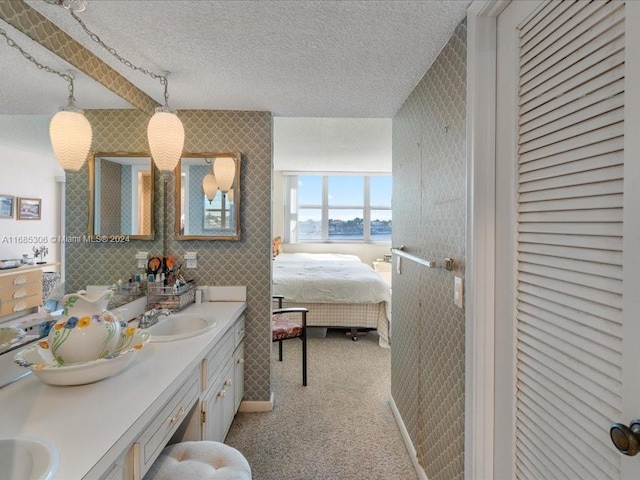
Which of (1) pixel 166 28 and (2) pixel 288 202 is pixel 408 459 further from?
(2) pixel 288 202

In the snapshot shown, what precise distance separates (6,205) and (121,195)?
34.5 inches

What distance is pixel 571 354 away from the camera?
2.74 feet

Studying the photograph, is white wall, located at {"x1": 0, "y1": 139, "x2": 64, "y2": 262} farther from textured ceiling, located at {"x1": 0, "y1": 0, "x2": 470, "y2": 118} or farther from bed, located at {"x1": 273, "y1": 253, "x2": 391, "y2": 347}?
bed, located at {"x1": 273, "y1": 253, "x2": 391, "y2": 347}

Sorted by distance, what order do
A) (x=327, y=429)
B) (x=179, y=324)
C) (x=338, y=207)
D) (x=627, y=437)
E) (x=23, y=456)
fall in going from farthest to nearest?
(x=338, y=207) → (x=327, y=429) → (x=179, y=324) → (x=23, y=456) → (x=627, y=437)

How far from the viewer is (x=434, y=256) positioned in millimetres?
1617

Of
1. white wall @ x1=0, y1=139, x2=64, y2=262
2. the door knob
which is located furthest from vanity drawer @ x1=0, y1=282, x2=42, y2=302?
the door knob

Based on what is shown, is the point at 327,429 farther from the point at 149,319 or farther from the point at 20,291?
the point at 20,291

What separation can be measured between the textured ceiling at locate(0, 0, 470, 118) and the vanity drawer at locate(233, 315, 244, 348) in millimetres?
1460

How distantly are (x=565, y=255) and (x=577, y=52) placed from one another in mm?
496

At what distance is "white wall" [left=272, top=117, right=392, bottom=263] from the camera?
356 centimetres

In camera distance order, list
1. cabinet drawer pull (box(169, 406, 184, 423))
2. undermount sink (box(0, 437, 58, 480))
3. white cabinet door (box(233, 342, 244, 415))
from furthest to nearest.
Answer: white cabinet door (box(233, 342, 244, 415))
cabinet drawer pull (box(169, 406, 184, 423))
undermount sink (box(0, 437, 58, 480))

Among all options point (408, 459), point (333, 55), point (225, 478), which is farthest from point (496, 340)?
point (333, 55)

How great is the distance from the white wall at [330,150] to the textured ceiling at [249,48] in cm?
149

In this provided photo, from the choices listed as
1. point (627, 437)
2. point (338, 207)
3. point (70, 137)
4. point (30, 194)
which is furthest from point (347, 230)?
point (627, 437)
